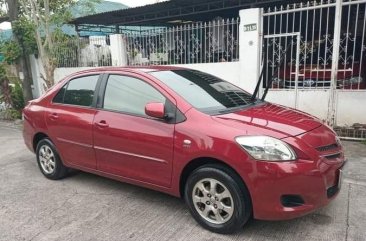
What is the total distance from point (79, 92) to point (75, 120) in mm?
423

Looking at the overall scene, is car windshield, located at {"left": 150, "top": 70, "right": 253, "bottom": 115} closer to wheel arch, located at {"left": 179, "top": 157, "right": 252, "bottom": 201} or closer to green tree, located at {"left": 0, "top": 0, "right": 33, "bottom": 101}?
wheel arch, located at {"left": 179, "top": 157, "right": 252, "bottom": 201}

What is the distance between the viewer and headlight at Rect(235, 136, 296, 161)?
3.02 meters

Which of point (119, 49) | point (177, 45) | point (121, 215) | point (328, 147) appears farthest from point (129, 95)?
point (119, 49)

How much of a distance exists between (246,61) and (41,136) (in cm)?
459

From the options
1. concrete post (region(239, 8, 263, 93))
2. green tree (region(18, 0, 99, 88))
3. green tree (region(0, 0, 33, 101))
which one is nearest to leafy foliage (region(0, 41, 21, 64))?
green tree (region(0, 0, 33, 101))

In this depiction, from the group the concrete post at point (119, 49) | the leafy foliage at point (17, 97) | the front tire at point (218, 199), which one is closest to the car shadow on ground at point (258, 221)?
the front tire at point (218, 199)

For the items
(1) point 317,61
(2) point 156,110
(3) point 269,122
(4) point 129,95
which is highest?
(1) point 317,61

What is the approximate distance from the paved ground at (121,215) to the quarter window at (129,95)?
44.1 inches

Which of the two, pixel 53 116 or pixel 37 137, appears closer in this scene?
pixel 53 116

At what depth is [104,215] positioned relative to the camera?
12.7 feet

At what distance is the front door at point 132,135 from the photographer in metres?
3.62

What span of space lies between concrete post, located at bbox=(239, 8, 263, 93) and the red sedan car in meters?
3.35

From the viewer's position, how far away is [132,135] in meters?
3.80

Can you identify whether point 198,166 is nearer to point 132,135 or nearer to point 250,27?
point 132,135
